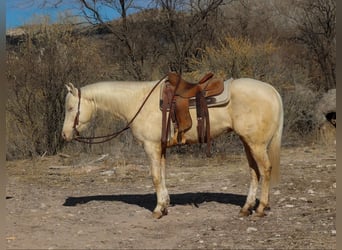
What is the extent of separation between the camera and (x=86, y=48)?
44.7 feet

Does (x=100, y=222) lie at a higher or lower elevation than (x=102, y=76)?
lower

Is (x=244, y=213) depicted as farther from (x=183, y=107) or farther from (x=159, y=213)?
(x=183, y=107)

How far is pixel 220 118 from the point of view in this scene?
20.8 ft

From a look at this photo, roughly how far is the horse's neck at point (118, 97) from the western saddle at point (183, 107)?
0.39 metres

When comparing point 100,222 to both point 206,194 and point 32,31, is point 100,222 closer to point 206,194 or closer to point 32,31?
point 206,194

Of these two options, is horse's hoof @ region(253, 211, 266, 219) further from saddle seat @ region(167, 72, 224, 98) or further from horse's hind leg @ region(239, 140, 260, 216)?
saddle seat @ region(167, 72, 224, 98)

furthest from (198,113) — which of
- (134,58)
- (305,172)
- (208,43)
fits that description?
(208,43)

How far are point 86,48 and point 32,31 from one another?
2332mm

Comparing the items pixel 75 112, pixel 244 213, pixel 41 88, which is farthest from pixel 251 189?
pixel 41 88

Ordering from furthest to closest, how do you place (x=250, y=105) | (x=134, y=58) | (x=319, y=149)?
1. (x=134, y=58)
2. (x=319, y=149)
3. (x=250, y=105)

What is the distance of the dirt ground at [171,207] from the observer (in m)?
5.42

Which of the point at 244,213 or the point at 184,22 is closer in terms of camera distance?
the point at 244,213

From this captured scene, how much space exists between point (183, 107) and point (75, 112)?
146 cm

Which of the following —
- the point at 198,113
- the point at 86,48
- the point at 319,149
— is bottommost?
the point at 319,149
